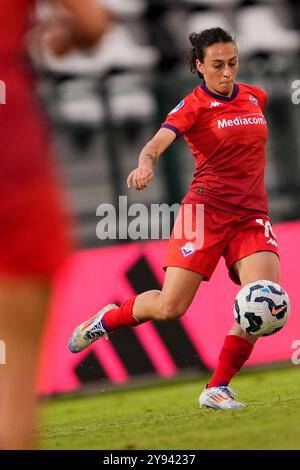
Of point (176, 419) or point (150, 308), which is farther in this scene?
point (150, 308)

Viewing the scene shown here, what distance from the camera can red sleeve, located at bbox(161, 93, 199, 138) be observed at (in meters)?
6.20

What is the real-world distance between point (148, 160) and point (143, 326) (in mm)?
3946

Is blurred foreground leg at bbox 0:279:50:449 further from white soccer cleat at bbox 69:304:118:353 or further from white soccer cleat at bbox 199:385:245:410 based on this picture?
white soccer cleat at bbox 69:304:118:353

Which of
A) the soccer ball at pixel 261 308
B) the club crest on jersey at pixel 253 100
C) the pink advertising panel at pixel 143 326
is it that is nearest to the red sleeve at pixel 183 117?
the club crest on jersey at pixel 253 100

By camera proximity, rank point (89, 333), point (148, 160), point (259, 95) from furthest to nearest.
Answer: point (89, 333)
point (259, 95)
point (148, 160)

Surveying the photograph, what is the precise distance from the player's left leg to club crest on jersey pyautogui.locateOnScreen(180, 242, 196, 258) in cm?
25

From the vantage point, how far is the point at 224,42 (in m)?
Answer: 6.33

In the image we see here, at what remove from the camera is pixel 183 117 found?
6254mm

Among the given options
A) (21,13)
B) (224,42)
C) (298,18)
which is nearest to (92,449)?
(224,42)

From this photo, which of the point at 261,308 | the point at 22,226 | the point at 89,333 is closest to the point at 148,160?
the point at 261,308

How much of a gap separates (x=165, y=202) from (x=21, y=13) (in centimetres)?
862

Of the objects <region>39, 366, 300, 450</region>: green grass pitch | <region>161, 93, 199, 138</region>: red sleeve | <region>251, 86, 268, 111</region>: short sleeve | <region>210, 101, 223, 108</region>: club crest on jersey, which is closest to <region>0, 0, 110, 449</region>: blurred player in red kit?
<region>39, 366, 300, 450</region>: green grass pitch

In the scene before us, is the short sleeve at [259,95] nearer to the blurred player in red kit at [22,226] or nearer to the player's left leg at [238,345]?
the player's left leg at [238,345]

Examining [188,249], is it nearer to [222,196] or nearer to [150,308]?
[222,196]
